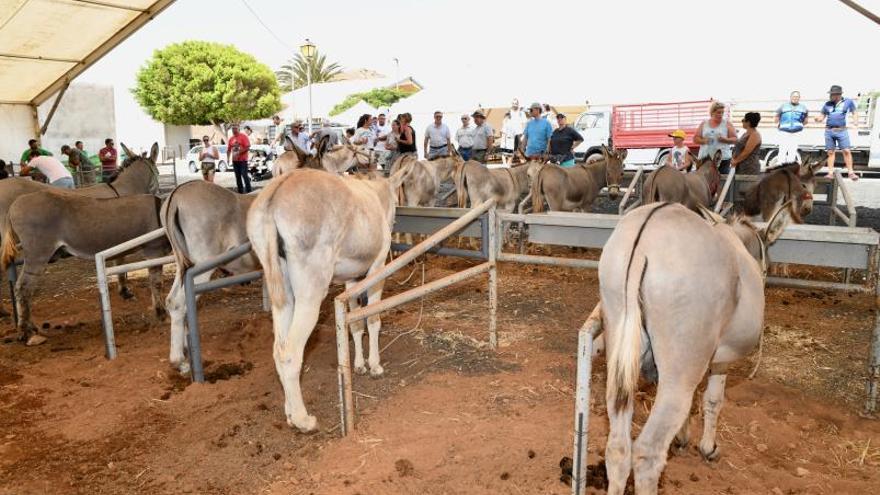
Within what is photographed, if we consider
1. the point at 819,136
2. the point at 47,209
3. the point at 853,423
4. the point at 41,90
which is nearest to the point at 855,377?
the point at 853,423

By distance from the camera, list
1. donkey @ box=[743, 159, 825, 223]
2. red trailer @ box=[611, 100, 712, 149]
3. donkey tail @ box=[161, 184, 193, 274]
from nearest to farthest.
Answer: donkey tail @ box=[161, 184, 193, 274]
donkey @ box=[743, 159, 825, 223]
red trailer @ box=[611, 100, 712, 149]

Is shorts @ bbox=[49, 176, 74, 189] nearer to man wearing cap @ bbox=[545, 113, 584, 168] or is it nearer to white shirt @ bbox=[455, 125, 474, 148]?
white shirt @ bbox=[455, 125, 474, 148]

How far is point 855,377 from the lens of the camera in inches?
208

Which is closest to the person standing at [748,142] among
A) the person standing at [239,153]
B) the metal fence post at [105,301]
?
the metal fence post at [105,301]

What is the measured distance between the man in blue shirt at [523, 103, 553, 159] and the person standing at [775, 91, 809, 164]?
27.3 feet

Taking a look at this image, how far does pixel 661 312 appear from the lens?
2951 millimetres

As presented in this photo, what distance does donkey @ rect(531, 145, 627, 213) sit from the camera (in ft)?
36.2

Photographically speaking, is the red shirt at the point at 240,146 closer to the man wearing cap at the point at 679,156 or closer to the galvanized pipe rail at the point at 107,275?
the galvanized pipe rail at the point at 107,275

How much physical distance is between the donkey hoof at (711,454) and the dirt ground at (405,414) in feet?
0.13

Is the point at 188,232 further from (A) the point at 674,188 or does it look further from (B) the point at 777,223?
(A) the point at 674,188

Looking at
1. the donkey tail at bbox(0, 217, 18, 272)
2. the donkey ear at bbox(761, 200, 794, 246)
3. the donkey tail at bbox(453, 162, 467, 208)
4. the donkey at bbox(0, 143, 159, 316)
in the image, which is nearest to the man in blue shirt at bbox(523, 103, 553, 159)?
the donkey tail at bbox(453, 162, 467, 208)

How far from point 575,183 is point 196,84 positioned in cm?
4093

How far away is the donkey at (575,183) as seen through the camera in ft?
36.2

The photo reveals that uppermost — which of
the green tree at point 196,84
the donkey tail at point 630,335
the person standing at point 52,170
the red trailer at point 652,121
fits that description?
the green tree at point 196,84
